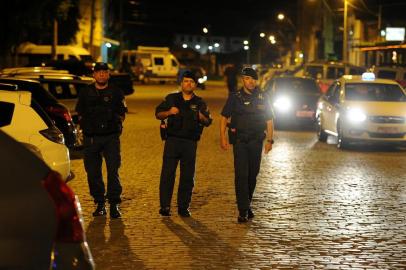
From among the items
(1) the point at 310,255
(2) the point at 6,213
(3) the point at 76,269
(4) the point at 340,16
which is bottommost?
(1) the point at 310,255

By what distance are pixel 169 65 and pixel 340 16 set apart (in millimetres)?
17573

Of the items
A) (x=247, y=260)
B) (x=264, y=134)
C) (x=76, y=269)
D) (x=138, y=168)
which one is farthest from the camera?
(x=138, y=168)

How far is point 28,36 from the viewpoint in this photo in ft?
158

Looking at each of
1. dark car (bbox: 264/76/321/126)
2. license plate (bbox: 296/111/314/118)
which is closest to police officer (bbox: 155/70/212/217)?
dark car (bbox: 264/76/321/126)

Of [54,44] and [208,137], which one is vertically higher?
[54,44]

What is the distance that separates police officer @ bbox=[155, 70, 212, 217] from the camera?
33.8ft

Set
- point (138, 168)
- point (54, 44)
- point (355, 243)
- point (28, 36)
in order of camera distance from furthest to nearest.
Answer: point (28, 36) < point (54, 44) < point (138, 168) < point (355, 243)

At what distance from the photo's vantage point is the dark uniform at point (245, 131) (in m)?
10.0

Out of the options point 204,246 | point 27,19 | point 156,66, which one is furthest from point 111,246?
point 156,66

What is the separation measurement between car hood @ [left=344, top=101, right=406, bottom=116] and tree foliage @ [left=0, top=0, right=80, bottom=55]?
23.1 meters

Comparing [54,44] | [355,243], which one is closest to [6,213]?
[355,243]

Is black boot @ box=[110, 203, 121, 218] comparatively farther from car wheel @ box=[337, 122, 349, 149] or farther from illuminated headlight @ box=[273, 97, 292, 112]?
illuminated headlight @ box=[273, 97, 292, 112]

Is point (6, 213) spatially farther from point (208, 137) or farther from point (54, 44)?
point (54, 44)

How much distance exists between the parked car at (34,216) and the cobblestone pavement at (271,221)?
346 centimetres
